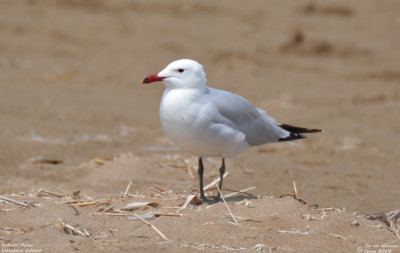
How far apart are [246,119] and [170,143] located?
252 cm

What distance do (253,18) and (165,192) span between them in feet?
28.0

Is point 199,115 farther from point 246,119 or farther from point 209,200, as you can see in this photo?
point 209,200

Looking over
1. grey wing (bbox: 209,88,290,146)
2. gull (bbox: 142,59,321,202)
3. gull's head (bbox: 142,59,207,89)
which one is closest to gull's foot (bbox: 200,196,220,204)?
gull (bbox: 142,59,321,202)

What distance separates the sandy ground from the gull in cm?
44

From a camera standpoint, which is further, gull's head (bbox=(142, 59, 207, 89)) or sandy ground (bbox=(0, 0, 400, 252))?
gull's head (bbox=(142, 59, 207, 89))

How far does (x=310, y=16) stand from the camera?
501 inches

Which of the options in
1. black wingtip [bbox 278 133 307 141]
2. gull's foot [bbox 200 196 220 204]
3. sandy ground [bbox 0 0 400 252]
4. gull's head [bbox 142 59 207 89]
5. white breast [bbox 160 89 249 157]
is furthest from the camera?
black wingtip [bbox 278 133 307 141]

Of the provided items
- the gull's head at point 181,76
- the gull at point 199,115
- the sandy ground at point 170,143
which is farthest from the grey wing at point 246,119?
the sandy ground at point 170,143

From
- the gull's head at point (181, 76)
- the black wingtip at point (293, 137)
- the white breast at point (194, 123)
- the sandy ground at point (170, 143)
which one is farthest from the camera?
the black wingtip at point (293, 137)

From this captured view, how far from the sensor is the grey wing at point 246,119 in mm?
4293

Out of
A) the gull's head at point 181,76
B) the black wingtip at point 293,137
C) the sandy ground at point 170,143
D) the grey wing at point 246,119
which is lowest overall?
the sandy ground at point 170,143

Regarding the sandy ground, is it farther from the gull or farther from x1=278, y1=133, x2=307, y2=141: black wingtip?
x1=278, y1=133, x2=307, y2=141: black wingtip

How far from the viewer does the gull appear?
4062 millimetres

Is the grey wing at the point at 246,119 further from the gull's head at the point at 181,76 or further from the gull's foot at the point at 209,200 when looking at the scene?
the gull's foot at the point at 209,200
